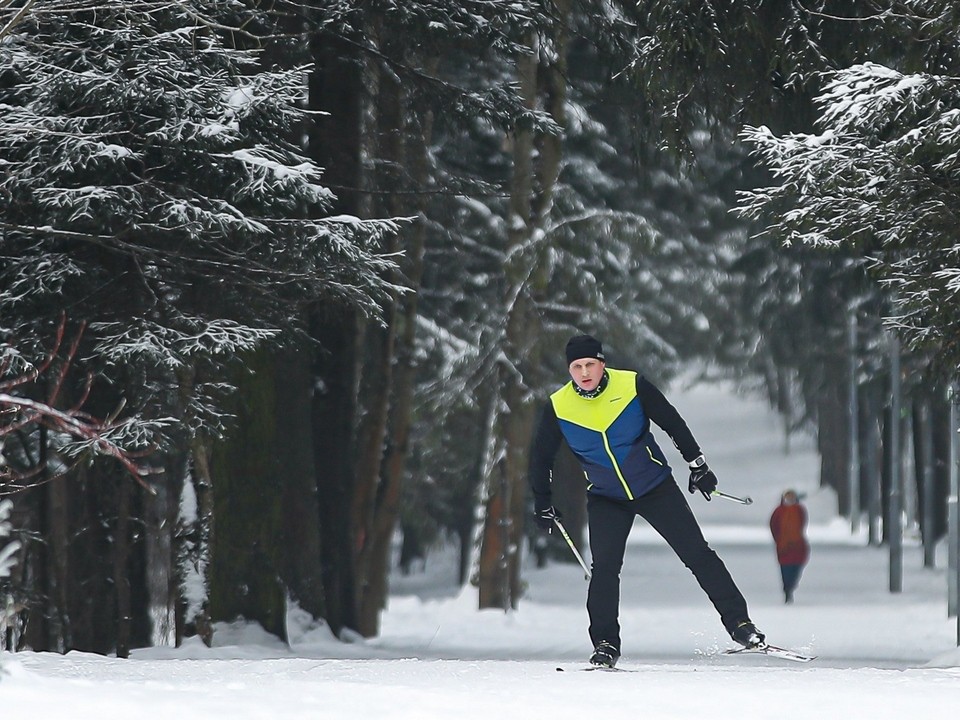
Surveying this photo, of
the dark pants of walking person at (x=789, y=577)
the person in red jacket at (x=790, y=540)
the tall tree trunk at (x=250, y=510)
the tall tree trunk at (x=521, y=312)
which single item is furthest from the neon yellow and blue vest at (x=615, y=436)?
the dark pants of walking person at (x=789, y=577)

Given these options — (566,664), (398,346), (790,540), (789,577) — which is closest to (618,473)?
(566,664)

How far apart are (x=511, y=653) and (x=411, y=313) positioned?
6.61 meters

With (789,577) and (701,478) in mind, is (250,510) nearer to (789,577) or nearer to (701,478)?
(701,478)

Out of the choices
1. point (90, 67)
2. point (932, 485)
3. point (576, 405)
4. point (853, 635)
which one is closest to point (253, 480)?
point (90, 67)

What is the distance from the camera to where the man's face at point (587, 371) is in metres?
8.57

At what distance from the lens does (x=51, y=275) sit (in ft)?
37.1

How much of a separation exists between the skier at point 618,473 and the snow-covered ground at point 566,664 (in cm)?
30

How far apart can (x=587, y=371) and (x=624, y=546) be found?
3.12ft

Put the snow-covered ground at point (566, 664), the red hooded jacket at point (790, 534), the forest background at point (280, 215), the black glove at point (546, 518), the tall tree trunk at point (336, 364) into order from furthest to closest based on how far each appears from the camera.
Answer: the red hooded jacket at point (790, 534)
the tall tree trunk at point (336, 364)
the forest background at point (280, 215)
the black glove at point (546, 518)
the snow-covered ground at point (566, 664)

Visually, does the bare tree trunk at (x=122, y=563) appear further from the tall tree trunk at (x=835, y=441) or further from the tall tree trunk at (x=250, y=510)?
the tall tree trunk at (x=835, y=441)

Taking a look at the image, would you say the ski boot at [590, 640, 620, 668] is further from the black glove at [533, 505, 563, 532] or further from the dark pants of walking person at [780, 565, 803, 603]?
the dark pants of walking person at [780, 565, 803, 603]

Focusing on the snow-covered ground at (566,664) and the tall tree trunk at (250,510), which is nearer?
the snow-covered ground at (566,664)

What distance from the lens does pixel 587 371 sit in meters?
8.58

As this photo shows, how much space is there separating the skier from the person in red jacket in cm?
1531
